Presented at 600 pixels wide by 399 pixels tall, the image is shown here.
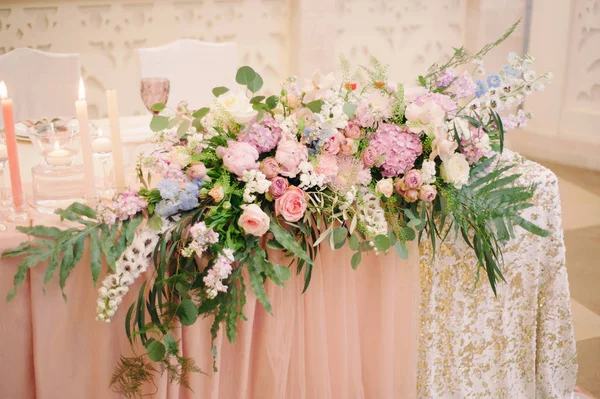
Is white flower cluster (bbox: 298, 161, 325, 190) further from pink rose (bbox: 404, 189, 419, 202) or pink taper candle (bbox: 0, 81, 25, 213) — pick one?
pink taper candle (bbox: 0, 81, 25, 213)

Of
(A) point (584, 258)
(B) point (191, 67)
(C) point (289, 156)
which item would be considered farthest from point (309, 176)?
(A) point (584, 258)

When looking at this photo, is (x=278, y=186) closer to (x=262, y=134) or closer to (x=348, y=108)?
(x=262, y=134)

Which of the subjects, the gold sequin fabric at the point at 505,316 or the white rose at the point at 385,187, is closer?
the white rose at the point at 385,187

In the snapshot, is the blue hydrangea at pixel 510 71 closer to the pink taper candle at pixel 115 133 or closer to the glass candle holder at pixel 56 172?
the pink taper candle at pixel 115 133

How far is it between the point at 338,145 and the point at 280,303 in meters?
0.39

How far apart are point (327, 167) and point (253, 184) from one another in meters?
0.17

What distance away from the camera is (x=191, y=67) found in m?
2.76

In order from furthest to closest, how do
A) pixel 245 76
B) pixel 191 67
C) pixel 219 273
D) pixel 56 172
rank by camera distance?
pixel 191 67, pixel 56 172, pixel 245 76, pixel 219 273

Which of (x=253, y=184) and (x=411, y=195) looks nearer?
(x=253, y=184)

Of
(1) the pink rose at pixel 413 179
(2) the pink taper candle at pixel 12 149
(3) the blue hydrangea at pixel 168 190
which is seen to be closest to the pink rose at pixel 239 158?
(3) the blue hydrangea at pixel 168 190

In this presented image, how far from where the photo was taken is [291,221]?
1299mm

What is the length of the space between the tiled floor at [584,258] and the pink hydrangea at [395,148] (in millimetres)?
1245

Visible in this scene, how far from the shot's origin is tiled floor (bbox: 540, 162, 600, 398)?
7.48 feet

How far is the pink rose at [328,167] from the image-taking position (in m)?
1.32
